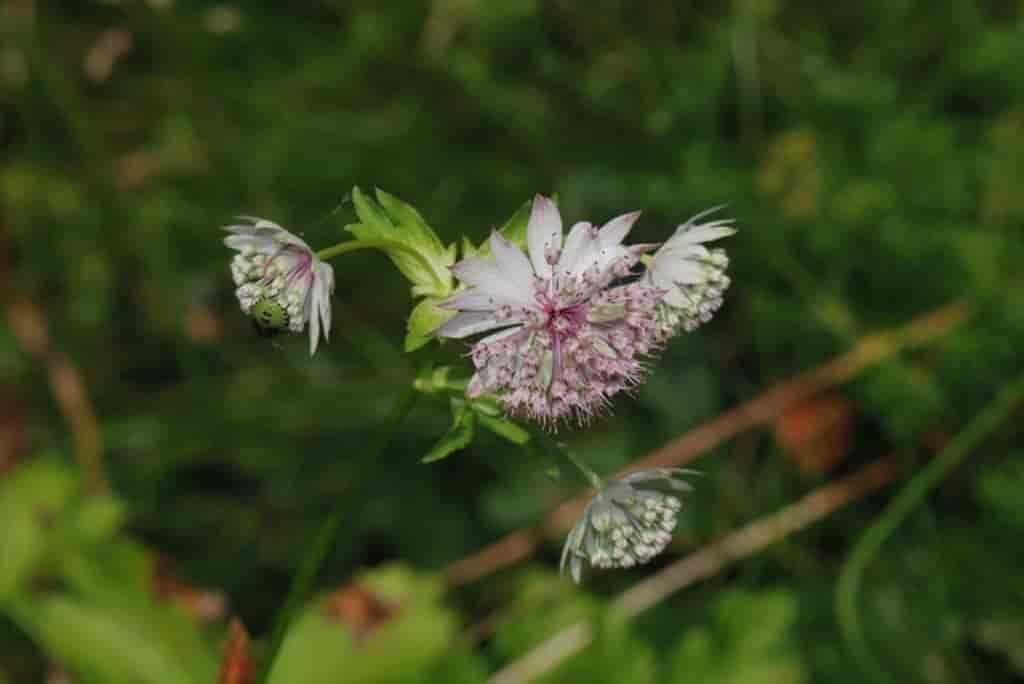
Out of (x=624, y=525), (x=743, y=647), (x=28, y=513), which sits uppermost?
(x=624, y=525)

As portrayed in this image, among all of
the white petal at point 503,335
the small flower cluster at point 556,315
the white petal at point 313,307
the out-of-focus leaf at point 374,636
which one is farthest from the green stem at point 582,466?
the out-of-focus leaf at point 374,636

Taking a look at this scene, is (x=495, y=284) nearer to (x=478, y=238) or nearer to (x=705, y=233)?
(x=705, y=233)

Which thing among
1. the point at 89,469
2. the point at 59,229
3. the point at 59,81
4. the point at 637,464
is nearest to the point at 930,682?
the point at 637,464

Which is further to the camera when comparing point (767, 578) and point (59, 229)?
point (59, 229)

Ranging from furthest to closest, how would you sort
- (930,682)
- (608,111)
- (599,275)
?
(608,111), (930,682), (599,275)

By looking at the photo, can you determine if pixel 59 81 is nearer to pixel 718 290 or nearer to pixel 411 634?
pixel 411 634

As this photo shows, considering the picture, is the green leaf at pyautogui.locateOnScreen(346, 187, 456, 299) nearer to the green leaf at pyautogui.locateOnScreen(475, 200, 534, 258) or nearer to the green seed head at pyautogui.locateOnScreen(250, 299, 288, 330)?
the green leaf at pyautogui.locateOnScreen(475, 200, 534, 258)

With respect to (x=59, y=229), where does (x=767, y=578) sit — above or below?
below

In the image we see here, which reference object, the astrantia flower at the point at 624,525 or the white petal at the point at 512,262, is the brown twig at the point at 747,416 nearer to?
the astrantia flower at the point at 624,525

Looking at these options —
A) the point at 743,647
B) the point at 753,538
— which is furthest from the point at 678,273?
the point at 753,538
